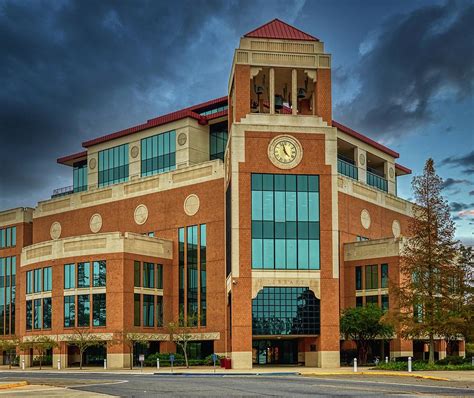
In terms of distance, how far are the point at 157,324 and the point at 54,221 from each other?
22718mm

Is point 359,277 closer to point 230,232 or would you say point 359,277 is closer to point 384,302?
point 384,302

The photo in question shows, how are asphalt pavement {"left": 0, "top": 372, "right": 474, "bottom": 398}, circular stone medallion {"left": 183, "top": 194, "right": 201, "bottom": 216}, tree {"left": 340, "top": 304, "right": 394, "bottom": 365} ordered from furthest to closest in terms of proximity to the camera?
circular stone medallion {"left": 183, "top": 194, "right": 201, "bottom": 216}
tree {"left": 340, "top": 304, "right": 394, "bottom": 365}
asphalt pavement {"left": 0, "top": 372, "right": 474, "bottom": 398}

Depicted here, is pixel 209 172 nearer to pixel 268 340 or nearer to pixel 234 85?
pixel 234 85

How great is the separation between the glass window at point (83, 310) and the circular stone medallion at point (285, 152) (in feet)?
73.7

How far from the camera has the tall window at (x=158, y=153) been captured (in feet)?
287

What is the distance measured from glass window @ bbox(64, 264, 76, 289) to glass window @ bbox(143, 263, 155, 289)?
22.1 ft

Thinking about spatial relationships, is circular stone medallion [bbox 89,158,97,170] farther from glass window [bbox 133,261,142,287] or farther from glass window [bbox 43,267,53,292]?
glass window [bbox 133,261,142,287]

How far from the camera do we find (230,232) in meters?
68.4

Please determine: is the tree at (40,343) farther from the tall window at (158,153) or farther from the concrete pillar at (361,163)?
the concrete pillar at (361,163)

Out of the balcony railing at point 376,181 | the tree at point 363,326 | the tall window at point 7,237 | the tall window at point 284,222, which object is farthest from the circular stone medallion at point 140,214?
the balcony railing at point 376,181

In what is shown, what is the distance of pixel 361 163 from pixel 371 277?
21.9m

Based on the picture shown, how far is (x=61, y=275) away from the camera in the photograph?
78062 millimetres

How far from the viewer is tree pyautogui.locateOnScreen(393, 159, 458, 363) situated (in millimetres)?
57906

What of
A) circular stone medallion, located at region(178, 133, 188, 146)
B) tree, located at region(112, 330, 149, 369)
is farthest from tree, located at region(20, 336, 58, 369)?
circular stone medallion, located at region(178, 133, 188, 146)
